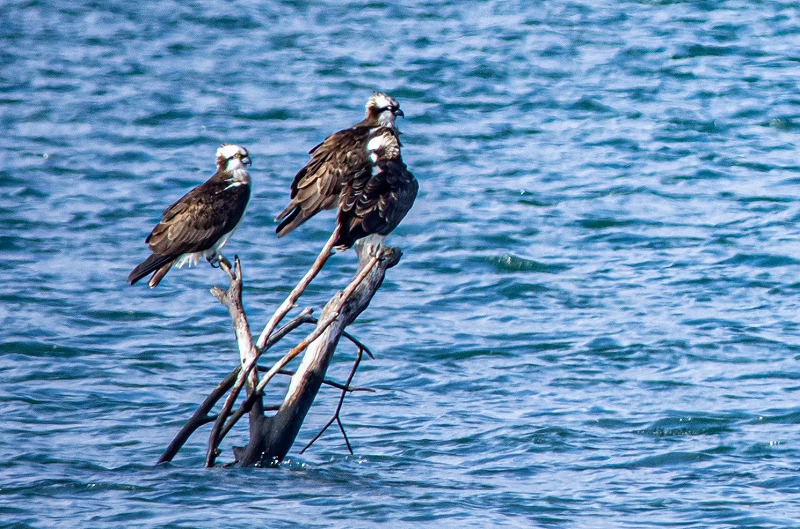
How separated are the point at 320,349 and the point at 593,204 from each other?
854cm

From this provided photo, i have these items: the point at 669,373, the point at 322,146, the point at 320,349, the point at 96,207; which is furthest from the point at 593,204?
the point at 320,349

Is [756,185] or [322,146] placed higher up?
[322,146]

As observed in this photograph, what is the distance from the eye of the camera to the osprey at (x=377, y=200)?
888 centimetres

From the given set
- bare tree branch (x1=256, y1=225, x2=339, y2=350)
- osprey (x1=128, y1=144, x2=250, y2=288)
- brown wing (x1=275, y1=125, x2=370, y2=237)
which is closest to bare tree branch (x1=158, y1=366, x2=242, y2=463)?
bare tree branch (x1=256, y1=225, x2=339, y2=350)

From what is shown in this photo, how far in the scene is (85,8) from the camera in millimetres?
26203

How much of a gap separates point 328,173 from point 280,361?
5.92 feet

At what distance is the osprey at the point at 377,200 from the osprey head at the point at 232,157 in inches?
37.0

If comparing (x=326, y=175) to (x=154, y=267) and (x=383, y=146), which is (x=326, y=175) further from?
(x=154, y=267)

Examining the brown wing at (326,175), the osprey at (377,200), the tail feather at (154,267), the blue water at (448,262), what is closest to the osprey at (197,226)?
the tail feather at (154,267)

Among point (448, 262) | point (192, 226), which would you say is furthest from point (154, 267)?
point (448, 262)

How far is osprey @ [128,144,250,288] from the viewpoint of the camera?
9.37m

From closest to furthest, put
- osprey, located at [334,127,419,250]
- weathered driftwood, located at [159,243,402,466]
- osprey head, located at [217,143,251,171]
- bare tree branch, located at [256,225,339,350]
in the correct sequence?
1. bare tree branch, located at [256,225,339,350]
2. weathered driftwood, located at [159,243,402,466]
3. osprey, located at [334,127,419,250]
4. osprey head, located at [217,143,251,171]

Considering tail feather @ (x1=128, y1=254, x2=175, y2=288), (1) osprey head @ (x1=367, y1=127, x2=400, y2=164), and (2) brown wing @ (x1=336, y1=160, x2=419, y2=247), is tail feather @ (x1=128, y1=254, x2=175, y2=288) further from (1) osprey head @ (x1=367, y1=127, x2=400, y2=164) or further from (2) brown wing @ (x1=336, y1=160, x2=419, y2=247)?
(1) osprey head @ (x1=367, y1=127, x2=400, y2=164)

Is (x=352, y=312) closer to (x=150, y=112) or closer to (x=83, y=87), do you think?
(x=150, y=112)
